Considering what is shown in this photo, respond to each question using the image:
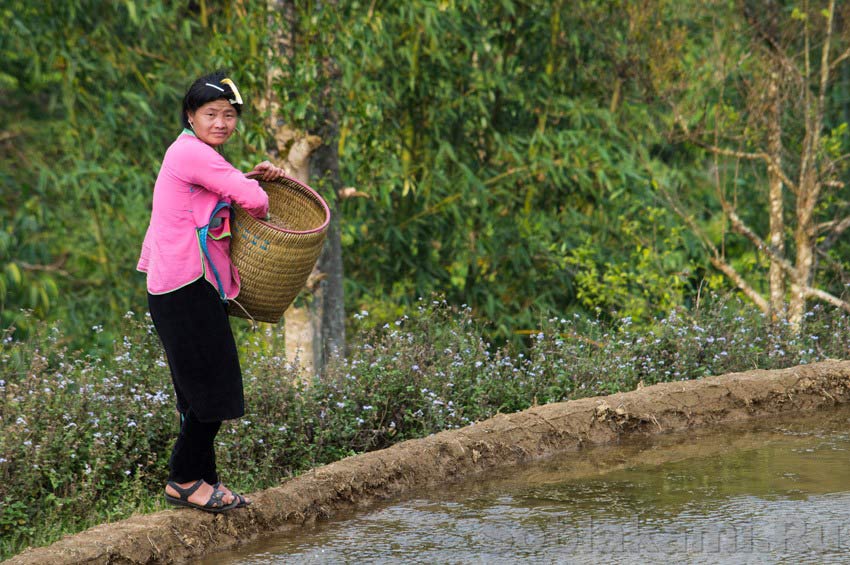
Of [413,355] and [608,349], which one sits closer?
[413,355]

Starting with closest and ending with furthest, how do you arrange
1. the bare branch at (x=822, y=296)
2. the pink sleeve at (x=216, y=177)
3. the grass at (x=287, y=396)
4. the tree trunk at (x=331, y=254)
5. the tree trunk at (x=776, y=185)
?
the pink sleeve at (x=216, y=177) < the grass at (x=287, y=396) < the tree trunk at (x=331, y=254) < the bare branch at (x=822, y=296) < the tree trunk at (x=776, y=185)

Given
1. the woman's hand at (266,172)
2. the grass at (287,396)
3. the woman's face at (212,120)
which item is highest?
the woman's face at (212,120)

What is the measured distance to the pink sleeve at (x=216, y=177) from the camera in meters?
4.18

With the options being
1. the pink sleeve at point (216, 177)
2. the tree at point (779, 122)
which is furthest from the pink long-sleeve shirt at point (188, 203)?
the tree at point (779, 122)

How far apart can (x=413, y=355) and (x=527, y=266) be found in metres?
4.47

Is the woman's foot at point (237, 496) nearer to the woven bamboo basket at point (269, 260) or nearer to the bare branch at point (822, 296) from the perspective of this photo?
the woven bamboo basket at point (269, 260)

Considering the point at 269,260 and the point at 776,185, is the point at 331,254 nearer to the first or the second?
the point at 269,260

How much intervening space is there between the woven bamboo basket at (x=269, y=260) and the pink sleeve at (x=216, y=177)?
0.49 ft

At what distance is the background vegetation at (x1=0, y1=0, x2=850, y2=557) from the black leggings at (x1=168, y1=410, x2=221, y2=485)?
1.02m

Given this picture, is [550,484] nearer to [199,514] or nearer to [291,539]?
[291,539]

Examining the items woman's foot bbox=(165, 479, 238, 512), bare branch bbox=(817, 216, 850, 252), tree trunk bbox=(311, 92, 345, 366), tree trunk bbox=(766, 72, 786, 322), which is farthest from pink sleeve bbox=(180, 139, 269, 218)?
bare branch bbox=(817, 216, 850, 252)

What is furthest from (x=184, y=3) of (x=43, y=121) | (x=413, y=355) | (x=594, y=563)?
(x=594, y=563)

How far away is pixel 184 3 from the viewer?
9539mm

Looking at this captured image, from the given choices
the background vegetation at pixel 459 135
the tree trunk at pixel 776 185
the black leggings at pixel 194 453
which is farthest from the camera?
the tree trunk at pixel 776 185
